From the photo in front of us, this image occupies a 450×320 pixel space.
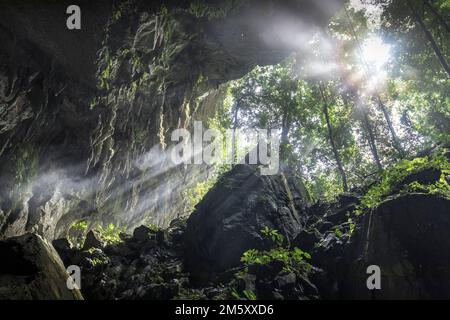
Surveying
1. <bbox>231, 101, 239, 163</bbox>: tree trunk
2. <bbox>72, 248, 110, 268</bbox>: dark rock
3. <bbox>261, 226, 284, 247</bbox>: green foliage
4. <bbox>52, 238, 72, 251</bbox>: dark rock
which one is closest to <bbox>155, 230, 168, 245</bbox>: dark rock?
<bbox>72, 248, 110, 268</bbox>: dark rock

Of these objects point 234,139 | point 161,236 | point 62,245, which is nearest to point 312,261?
point 161,236

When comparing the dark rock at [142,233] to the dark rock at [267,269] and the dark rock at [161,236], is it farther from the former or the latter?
the dark rock at [267,269]

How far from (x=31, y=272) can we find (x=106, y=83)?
6653mm

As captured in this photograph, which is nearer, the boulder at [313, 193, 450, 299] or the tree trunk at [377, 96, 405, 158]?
the boulder at [313, 193, 450, 299]

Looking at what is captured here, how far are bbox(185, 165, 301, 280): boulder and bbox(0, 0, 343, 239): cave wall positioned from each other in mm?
5052

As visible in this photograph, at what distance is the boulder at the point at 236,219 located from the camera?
10.3 m

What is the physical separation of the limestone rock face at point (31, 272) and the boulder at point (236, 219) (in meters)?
4.51

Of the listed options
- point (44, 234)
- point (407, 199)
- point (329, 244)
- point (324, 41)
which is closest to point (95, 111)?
point (44, 234)

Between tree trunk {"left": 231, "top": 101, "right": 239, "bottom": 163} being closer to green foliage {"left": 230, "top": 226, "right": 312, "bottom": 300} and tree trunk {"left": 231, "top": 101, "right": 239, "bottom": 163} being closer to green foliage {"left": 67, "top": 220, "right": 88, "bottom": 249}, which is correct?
green foliage {"left": 67, "top": 220, "right": 88, "bottom": 249}

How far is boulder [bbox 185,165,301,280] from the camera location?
404 inches

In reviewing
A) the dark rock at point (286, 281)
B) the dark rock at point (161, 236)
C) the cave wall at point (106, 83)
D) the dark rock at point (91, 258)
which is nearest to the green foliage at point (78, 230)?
the cave wall at point (106, 83)

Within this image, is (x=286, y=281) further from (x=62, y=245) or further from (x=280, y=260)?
(x=62, y=245)

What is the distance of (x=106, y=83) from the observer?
35.9 feet
